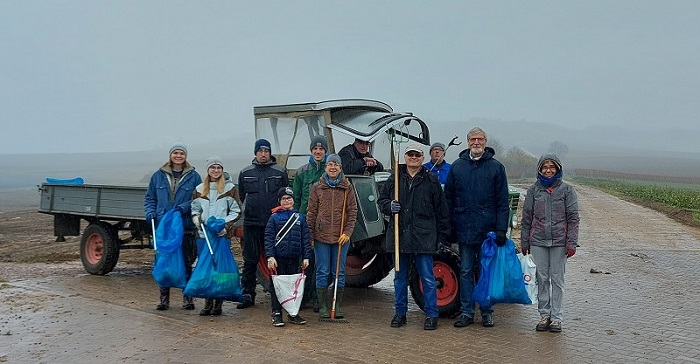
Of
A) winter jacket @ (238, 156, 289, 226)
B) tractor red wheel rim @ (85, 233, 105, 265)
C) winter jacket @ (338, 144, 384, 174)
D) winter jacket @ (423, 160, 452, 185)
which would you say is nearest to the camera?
winter jacket @ (238, 156, 289, 226)

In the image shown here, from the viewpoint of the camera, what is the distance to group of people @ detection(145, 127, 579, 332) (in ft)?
22.0

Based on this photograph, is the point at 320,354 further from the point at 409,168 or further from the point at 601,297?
the point at 601,297

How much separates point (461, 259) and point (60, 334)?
411 cm

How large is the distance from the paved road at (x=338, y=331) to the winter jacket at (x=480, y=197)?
1022 mm

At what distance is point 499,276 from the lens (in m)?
6.73

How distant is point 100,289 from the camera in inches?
354

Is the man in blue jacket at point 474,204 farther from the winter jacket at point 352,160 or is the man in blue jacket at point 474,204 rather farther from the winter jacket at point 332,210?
the winter jacket at point 352,160

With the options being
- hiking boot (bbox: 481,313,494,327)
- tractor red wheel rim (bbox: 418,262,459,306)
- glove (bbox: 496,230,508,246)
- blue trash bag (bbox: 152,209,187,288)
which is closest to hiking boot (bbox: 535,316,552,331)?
hiking boot (bbox: 481,313,494,327)

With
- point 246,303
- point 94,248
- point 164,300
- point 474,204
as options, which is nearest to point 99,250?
point 94,248

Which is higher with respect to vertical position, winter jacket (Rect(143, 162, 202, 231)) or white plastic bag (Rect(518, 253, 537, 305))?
winter jacket (Rect(143, 162, 202, 231))

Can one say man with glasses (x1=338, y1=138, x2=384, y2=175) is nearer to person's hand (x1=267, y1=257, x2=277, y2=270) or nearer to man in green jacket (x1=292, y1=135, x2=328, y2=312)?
man in green jacket (x1=292, y1=135, x2=328, y2=312)

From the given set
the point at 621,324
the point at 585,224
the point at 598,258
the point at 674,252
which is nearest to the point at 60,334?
the point at 621,324

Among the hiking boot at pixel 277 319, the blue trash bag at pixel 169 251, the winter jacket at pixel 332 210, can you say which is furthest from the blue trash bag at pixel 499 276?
the blue trash bag at pixel 169 251

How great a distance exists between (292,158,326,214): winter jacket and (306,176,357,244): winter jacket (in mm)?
431
